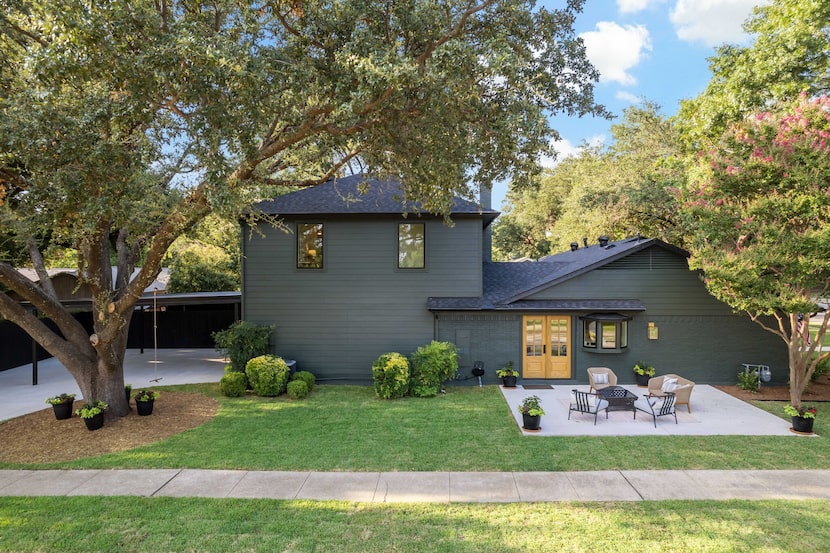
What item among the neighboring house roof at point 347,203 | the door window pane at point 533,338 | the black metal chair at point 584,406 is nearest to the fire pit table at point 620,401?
the black metal chair at point 584,406

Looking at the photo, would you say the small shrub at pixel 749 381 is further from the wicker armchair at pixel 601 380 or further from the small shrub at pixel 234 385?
the small shrub at pixel 234 385

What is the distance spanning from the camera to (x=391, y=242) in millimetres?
13180

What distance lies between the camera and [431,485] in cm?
649

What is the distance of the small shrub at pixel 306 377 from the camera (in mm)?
11922

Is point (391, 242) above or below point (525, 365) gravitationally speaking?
above

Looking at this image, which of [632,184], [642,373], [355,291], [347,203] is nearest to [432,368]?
[355,291]

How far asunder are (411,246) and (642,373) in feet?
26.1

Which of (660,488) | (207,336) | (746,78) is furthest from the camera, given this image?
(207,336)

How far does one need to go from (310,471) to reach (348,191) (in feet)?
31.2

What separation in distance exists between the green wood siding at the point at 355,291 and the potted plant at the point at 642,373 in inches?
211

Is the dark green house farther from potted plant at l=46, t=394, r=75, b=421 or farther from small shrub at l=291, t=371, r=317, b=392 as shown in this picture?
potted plant at l=46, t=394, r=75, b=421

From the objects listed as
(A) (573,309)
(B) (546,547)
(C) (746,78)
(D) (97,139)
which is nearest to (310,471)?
(B) (546,547)

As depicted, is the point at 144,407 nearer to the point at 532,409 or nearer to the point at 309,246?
the point at 309,246

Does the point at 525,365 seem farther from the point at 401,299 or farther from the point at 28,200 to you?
the point at 28,200
